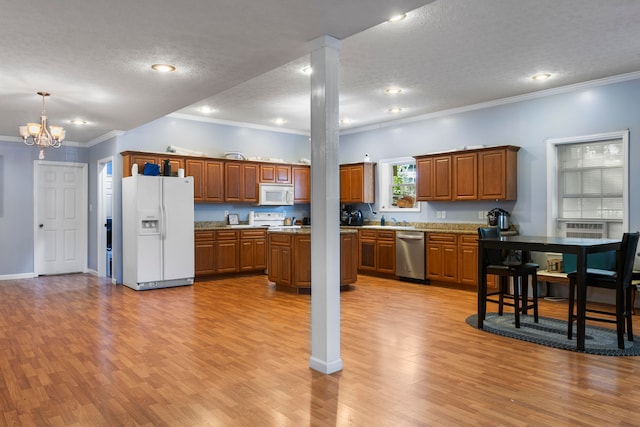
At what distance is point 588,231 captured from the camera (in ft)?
18.7

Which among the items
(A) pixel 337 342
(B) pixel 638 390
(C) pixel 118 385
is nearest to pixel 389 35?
(A) pixel 337 342

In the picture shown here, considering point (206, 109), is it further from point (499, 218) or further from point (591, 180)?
point (591, 180)

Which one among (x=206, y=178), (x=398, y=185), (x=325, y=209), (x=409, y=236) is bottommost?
(x=409, y=236)

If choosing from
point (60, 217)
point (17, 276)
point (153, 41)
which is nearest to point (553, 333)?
point (153, 41)

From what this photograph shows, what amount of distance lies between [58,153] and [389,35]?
6.80 metres

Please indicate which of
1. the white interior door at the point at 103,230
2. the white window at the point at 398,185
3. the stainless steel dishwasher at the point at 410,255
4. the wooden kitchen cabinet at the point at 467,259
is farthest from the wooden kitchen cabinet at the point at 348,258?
the white interior door at the point at 103,230

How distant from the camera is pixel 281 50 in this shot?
353 cm

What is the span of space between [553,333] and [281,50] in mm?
3497

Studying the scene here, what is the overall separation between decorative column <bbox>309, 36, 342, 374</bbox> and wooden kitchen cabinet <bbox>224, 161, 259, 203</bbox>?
189 inches

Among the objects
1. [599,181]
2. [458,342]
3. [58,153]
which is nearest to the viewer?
[458,342]

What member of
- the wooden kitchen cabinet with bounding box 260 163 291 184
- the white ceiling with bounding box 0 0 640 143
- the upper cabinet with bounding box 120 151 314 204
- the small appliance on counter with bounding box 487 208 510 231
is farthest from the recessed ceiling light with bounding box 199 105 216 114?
the small appliance on counter with bounding box 487 208 510 231

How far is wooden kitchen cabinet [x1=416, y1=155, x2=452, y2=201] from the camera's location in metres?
6.87

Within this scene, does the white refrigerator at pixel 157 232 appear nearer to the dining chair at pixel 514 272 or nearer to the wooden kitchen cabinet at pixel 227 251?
the wooden kitchen cabinet at pixel 227 251

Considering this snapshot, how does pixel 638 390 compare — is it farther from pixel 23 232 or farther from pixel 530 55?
pixel 23 232
